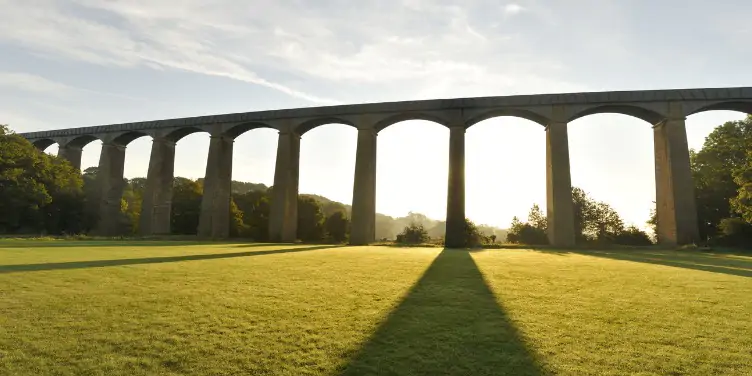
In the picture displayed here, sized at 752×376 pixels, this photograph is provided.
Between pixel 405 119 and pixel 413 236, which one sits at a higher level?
pixel 405 119

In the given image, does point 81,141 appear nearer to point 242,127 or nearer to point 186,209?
point 186,209

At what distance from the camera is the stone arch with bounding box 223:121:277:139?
123 feet

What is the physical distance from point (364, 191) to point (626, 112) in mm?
21704

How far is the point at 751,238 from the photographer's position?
27.0 meters

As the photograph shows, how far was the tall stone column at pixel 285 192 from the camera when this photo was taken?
3481cm

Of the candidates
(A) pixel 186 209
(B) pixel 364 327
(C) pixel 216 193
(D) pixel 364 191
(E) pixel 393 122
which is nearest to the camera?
(B) pixel 364 327

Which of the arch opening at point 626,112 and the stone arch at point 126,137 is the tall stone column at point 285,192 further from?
the arch opening at point 626,112

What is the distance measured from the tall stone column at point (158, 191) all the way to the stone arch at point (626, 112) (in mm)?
37844

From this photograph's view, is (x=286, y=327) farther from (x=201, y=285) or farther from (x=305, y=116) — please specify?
(x=305, y=116)

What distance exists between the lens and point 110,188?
42406 mm

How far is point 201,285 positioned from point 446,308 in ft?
15.3

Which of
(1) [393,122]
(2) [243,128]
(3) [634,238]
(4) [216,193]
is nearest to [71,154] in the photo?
(4) [216,193]

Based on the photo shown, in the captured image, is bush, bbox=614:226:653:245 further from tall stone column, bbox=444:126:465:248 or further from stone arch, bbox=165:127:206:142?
stone arch, bbox=165:127:206:142

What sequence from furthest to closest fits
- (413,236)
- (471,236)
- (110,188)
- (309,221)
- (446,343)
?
(110,188), (309,221), (413,236), (471,236), (446,343)
